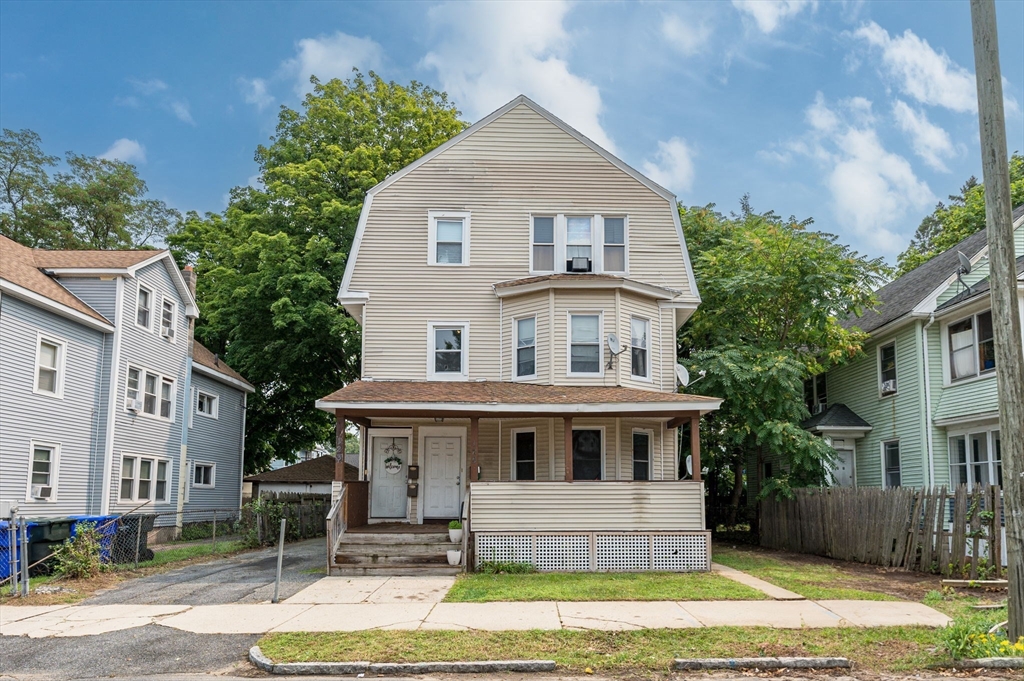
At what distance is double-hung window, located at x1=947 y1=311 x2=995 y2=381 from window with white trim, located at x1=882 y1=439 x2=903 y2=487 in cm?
308

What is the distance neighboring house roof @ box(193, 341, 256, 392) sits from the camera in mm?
28766

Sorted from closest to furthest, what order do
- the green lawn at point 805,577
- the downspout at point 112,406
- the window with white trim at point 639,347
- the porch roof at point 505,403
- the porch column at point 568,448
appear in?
the green lawn at point 805,577 → the porch roof at point 505,403 → the porch column at point 568,448 → the window with white trim at point 639,347 → the downspout at point 112,406

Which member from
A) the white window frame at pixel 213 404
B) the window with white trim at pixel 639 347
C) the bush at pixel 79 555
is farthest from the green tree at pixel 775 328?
the white window frame at pixel 213 404

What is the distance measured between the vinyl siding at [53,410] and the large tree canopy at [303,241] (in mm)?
5893

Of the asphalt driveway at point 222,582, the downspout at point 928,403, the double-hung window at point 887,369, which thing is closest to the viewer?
the asphalt driveway at point 222,582

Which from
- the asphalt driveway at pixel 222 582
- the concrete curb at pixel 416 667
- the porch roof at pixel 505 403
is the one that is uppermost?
the porch roof at pixel 505 403

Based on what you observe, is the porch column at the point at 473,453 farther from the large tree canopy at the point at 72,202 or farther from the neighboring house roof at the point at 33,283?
the large tree canopy at the point at 72,202

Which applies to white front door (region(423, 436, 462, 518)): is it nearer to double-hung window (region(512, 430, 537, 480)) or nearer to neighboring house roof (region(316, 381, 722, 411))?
double-hung window (region(512, 430, 537, 480))

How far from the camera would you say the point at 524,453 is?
1964 cm

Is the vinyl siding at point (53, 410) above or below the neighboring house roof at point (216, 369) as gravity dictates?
below

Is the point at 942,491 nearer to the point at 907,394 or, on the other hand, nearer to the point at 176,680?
the point at 907,394

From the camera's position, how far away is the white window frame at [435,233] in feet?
66.6

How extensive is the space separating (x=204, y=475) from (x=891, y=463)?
2310 centimetres

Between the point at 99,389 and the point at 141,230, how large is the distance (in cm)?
2121
